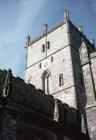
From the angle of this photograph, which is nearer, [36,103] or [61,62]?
[36,103]

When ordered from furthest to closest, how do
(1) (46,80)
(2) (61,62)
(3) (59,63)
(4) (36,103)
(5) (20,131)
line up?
(1) (46,80)
(3) (59,63)
(2) (61,62)
(4) (36,103)
(5) (20,131)

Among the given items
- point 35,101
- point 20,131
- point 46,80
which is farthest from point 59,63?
point 20,131

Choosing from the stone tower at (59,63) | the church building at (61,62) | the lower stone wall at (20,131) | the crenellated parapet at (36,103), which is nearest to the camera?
the lower stone wall at (20,131)

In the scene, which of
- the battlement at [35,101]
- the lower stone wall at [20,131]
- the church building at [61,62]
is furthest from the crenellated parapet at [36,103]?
the lower stone wall at [20,131]

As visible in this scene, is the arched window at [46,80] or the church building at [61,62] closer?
the church building at [61,62]

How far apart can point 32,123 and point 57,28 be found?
74.0ft

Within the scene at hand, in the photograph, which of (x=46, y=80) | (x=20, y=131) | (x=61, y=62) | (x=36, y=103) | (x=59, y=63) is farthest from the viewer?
(x=46, y=80)

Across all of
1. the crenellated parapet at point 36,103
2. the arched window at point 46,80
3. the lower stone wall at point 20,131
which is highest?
the arched window at point 46,80

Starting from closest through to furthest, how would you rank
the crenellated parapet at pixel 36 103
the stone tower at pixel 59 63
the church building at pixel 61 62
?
the crenellated parapet at pixel 36 103, the church building at pixel 61 62, the stone tower at pixel 59 63

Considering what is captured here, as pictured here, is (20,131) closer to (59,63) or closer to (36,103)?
(36,103)

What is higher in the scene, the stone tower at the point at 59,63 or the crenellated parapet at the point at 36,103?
the stone tower at the point at 59,63

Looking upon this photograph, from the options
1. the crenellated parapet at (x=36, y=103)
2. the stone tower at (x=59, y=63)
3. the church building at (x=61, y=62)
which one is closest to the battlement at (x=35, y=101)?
the crenellated parapet at (x=36, y=103)

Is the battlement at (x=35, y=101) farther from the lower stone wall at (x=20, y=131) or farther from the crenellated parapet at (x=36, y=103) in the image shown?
the lower stone wall at (x=20, y=131)

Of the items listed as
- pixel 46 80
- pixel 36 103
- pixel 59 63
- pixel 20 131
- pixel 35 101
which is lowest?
pixel 20 131
